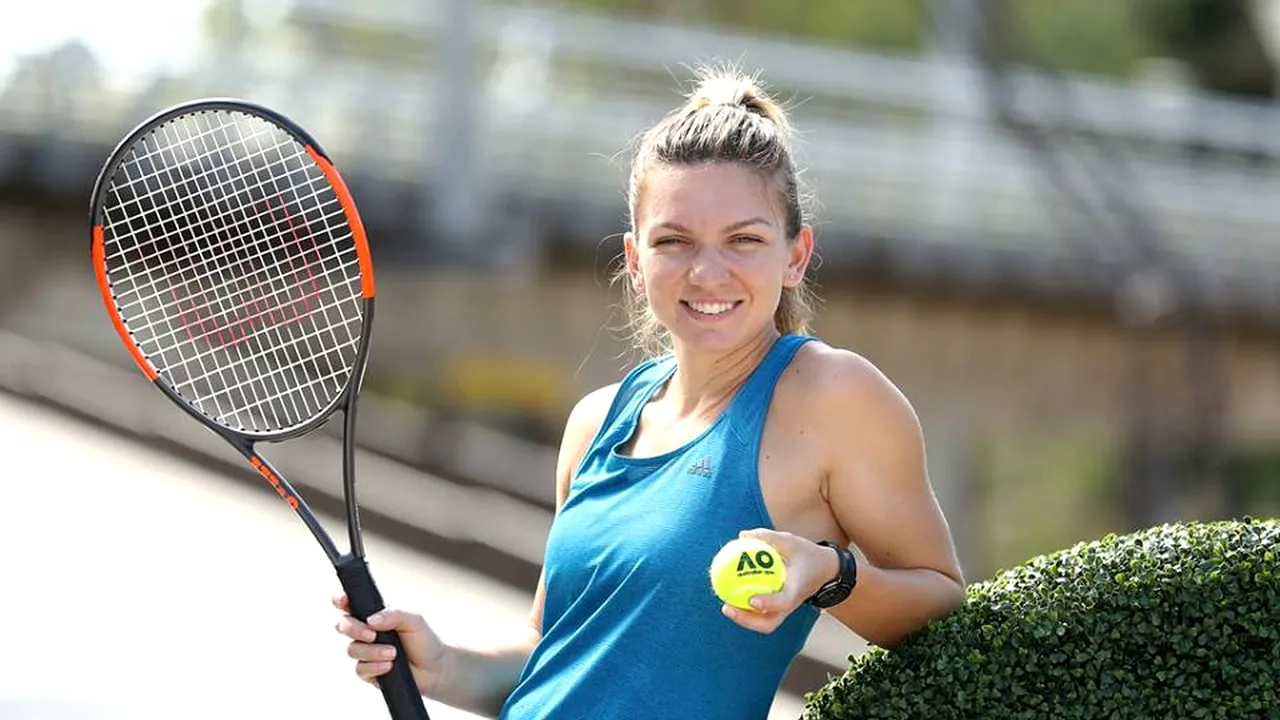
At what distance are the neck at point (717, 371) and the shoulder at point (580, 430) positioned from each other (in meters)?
0.18

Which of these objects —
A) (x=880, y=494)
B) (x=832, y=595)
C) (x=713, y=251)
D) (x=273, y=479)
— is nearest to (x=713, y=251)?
(x=713, y=251)

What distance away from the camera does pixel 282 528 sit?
1009cm

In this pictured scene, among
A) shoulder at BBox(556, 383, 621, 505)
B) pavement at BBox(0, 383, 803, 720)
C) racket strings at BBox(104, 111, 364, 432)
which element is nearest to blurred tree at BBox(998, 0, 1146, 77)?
racket strings at BBox(104, 111, 364, 432)

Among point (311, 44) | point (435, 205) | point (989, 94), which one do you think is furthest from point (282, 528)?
point (989, 94)

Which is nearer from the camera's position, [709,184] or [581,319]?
[709,184]

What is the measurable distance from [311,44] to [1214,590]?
12.9 m

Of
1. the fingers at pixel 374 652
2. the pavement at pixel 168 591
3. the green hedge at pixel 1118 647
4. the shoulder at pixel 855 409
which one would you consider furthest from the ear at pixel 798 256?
the pavement at pixel 168 591

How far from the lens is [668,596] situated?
2.77m

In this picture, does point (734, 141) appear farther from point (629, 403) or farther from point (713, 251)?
point (629, 403)

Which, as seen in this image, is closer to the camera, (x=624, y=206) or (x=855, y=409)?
(x=855, y=409)

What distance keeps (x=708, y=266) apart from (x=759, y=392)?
196 millimetres

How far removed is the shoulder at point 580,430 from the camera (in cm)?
312

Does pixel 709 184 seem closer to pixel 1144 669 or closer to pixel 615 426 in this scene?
pixel 615 426

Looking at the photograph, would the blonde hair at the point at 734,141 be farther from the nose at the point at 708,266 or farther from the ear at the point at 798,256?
the nose at the point at 708,266
